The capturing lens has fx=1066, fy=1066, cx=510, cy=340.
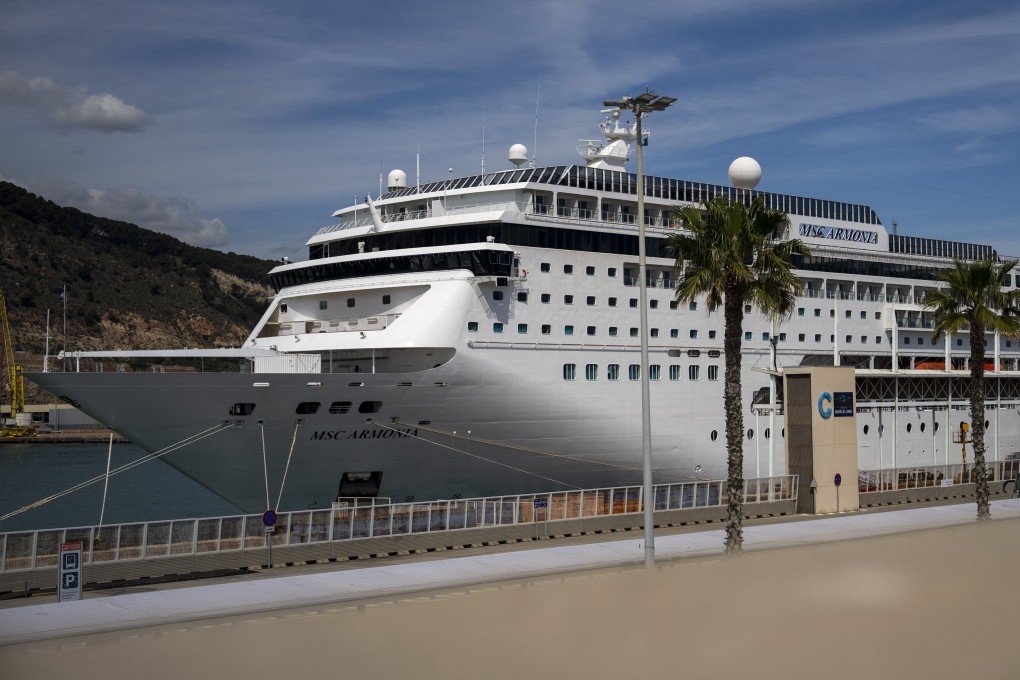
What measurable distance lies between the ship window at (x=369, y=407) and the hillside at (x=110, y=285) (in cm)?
10396

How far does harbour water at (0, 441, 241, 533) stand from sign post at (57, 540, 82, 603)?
85.0 ft

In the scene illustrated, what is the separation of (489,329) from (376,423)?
4733mm

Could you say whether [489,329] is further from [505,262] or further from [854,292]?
[854,292]

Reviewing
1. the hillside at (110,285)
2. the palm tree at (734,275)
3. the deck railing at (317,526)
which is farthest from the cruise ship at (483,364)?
the hillside at (110,285)

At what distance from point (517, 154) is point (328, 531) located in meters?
20.9

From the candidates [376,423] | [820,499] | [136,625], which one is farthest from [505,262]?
[136,625]

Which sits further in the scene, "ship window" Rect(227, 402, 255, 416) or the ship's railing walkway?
"ship window" Rect(227, 402, 255, 416)

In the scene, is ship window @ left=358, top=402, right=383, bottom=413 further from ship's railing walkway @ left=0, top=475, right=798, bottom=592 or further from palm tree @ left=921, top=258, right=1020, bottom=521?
palm tree @ left=921, top=258, right=1020, bottom=521

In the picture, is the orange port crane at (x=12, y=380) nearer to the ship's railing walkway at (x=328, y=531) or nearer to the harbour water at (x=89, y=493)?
the harbour water at (x=89, y=493)

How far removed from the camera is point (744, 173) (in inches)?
1743

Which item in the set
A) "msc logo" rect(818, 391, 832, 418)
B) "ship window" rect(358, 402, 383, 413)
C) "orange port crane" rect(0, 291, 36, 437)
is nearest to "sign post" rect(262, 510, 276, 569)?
"ship window" rect(358, 402, 383, 413)

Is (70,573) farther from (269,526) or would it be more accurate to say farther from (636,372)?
(636,372)

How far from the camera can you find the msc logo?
3142cm

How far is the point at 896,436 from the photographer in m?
44.4
